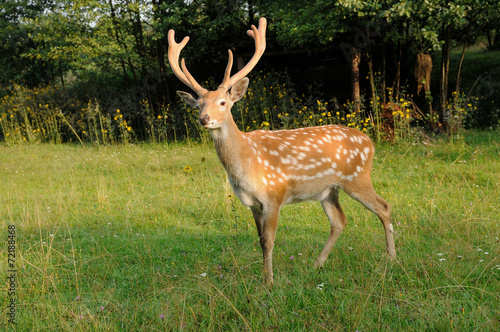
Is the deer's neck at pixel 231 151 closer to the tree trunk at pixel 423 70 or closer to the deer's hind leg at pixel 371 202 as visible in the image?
the deer's hind leg at pixel 371 202

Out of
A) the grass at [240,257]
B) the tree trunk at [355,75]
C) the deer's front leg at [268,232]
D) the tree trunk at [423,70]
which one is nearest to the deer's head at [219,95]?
Answer: the deer's front leg at [268,232]

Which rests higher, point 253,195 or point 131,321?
point 253,195

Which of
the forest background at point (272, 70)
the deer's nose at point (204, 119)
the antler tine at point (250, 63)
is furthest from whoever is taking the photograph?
the forest background at point (272, 70)

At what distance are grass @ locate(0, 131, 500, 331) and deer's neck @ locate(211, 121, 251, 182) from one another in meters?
0.79

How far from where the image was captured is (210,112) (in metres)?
3.79

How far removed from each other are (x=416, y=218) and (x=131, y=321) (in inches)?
134

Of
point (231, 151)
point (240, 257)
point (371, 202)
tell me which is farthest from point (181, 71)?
point (371, 202)

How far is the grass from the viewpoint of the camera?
10.6 ft

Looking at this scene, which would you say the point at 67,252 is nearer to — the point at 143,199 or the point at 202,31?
the point at 143,199

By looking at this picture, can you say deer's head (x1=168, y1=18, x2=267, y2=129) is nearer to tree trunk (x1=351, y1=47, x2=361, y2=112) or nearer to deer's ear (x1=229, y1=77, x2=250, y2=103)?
deer's ear (x1=229, y1=77, x2=250, y2=103)

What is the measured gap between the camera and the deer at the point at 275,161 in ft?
12.9

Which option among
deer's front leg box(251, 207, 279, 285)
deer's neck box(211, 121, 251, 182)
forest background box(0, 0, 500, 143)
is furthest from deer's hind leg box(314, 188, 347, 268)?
forest background box(0, 0, 500, 143)

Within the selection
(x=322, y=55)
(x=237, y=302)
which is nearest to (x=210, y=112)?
(x=237, y=302)

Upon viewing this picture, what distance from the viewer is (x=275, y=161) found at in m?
4.13
